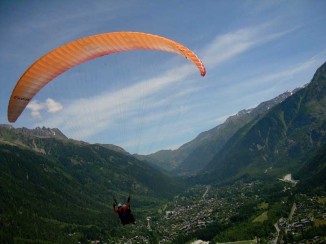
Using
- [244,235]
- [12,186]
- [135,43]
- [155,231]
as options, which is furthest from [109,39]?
[12,186]

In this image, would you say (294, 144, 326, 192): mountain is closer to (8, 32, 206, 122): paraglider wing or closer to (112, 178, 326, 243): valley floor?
(112, 178, 326, 243): valley floor

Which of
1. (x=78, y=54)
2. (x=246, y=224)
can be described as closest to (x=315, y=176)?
(x=246, y=224)

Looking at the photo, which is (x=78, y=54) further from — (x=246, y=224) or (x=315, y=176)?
(x=315, y=176)

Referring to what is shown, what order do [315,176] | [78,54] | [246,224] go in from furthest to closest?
[315,176] < [246,224] < [78,54]

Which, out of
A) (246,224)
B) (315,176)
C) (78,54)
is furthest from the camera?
(315,176)

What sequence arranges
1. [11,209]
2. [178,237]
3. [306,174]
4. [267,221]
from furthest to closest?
[306,174] < [11,209] < [178,237] < [267,221]

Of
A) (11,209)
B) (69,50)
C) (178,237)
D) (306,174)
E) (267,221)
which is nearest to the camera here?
(69,50)

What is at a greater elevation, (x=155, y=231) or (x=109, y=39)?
(x=109, y=39)

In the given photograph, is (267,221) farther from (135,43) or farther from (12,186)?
(12,186)

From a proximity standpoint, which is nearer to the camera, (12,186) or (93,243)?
(93,243)
